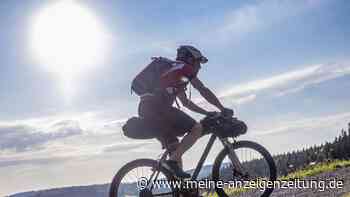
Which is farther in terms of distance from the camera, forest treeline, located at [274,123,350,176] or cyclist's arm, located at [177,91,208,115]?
forest treeline, located at [274,123,350,176]

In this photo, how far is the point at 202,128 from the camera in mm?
9094

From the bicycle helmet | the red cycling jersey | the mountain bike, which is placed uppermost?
the bicycle helmet

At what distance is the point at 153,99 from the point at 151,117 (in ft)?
1.13

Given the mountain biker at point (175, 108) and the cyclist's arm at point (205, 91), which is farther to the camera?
the cyclist's arm at point (205, 91)

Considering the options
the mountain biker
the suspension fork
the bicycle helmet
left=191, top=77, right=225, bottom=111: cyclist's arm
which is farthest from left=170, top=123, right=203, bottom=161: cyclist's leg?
the bicycle helmet

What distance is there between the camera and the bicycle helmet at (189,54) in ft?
29.9

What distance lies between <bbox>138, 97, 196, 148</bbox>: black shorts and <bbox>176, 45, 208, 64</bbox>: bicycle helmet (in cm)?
99

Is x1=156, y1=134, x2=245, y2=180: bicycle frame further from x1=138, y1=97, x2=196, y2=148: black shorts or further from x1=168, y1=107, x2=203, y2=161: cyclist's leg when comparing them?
x1=138, y1=97, x2=196, y2=148: black shorts

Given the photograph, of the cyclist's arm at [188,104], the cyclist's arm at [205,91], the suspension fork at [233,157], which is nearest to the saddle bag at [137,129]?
the cyclist's arm at [188,104]

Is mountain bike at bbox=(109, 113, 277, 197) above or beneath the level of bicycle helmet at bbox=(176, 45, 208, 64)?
beneath

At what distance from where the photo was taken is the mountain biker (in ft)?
29.1

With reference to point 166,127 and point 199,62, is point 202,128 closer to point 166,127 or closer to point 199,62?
point 166,127

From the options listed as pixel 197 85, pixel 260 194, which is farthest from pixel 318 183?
pixel 197 85

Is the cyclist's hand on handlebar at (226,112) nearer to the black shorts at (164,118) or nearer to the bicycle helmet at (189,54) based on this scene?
the black shorts at (164,118)
